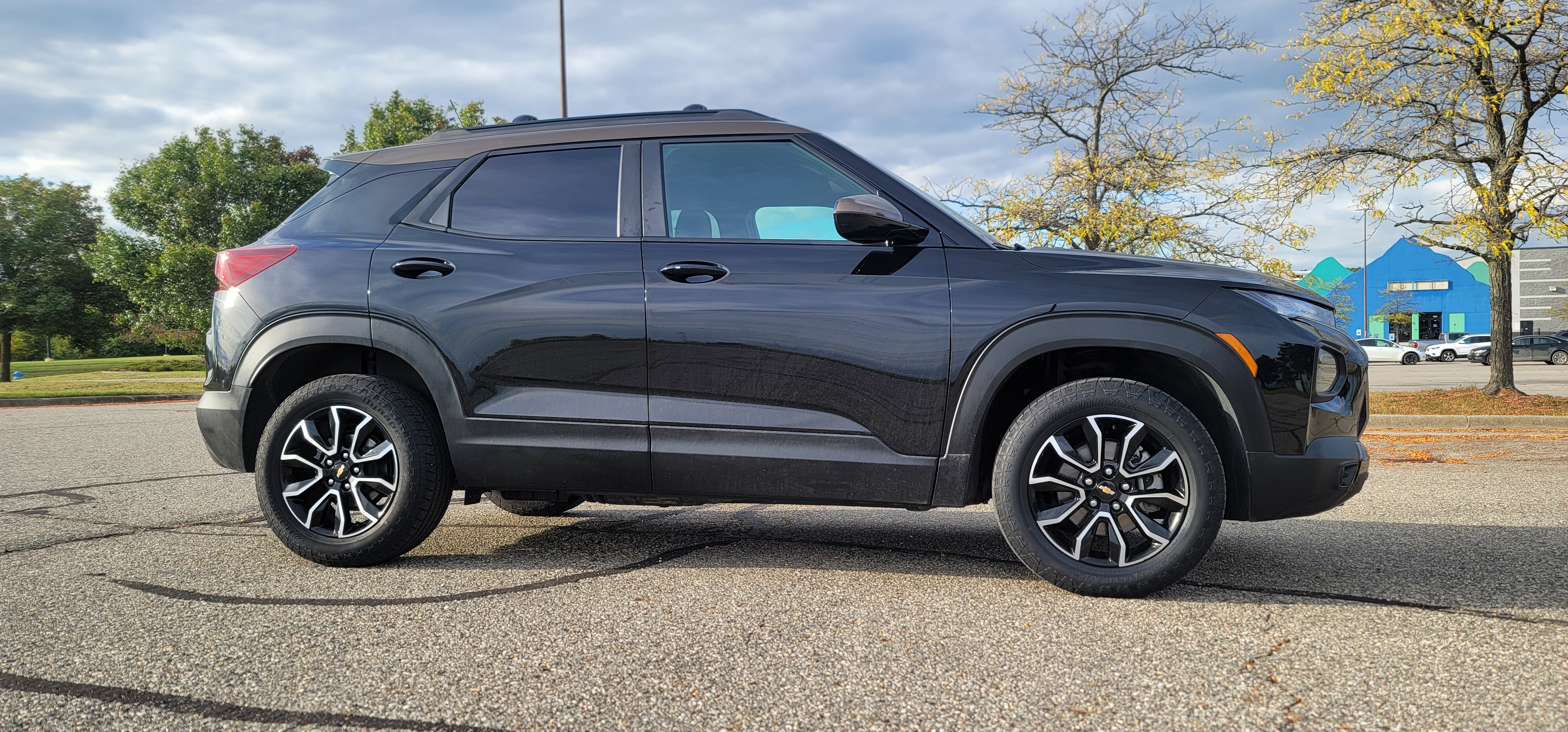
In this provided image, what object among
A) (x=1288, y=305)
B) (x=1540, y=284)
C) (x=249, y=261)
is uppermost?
(x=1540, y=284)

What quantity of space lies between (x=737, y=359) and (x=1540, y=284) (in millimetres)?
88529

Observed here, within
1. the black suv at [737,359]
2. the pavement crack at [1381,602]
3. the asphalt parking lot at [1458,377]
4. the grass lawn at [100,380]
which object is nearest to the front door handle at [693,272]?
the black suv at [737,359]

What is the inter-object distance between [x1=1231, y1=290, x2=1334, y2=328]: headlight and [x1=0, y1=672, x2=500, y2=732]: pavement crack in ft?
9.25

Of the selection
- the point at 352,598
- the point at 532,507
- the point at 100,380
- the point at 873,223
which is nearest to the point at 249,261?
the point at 352,598

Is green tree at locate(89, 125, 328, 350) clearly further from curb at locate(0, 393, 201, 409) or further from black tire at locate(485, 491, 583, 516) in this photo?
black tire at locate(485, 491, 583, 516)

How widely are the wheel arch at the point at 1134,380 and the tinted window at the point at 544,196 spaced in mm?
1583

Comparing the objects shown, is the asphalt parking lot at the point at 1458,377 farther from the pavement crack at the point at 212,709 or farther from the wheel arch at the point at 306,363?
the pavement crack at the point at 212,709

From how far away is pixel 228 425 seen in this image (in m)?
3.96

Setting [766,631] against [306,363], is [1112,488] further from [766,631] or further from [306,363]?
[306,363]

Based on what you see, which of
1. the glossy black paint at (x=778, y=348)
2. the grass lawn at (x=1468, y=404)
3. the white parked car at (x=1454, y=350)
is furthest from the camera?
the white parked car at (x=1454, y=350)

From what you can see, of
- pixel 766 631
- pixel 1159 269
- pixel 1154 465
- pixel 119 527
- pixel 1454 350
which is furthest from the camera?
pixel 1454 350

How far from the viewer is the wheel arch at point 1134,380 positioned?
3.22 m

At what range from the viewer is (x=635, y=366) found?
3.57 m

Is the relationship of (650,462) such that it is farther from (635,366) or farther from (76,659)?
(76,659)
